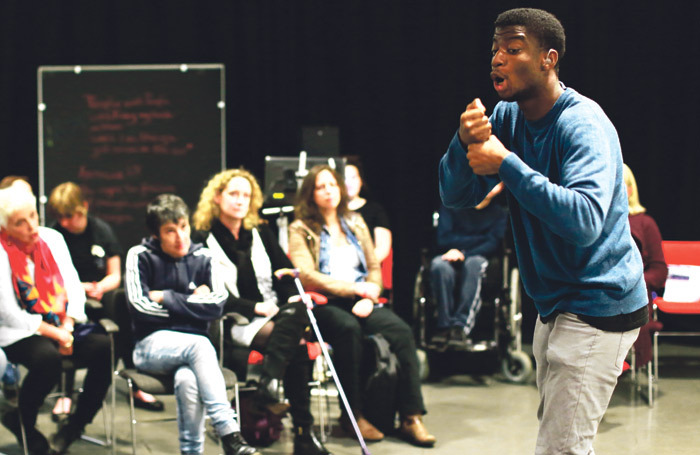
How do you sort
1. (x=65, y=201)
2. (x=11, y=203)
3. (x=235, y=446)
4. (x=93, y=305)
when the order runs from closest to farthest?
(x=235, y=446)
(x=11, y=203)
(x=93, y=305)
(x=65, y=201)

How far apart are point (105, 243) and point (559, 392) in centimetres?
333

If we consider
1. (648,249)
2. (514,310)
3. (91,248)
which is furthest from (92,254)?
(648,249)

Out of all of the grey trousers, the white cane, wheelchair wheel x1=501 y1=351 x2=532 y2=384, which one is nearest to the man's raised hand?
the grey trousers

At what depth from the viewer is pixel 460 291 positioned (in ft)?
15.8

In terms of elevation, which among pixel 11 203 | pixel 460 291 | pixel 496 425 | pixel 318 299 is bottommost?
pixel 496 425

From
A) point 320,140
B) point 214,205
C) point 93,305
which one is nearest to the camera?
point 93,305

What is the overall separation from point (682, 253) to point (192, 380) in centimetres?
312

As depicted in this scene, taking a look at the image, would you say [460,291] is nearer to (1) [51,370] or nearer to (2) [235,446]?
(2) [235,446]

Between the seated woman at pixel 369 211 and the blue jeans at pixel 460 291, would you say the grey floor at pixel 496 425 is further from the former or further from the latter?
the seated woman at pixel 369 211

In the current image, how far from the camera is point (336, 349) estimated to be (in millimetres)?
3777

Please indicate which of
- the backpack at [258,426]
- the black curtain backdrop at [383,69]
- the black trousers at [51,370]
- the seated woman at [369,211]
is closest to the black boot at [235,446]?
the backpack at [258,426]

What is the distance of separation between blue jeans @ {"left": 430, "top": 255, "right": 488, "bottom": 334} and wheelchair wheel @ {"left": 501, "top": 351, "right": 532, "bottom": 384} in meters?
0.31

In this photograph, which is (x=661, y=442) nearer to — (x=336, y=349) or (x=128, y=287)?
(x=336, y=349)

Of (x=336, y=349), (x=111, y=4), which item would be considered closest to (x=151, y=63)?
(x=111, y=4)
